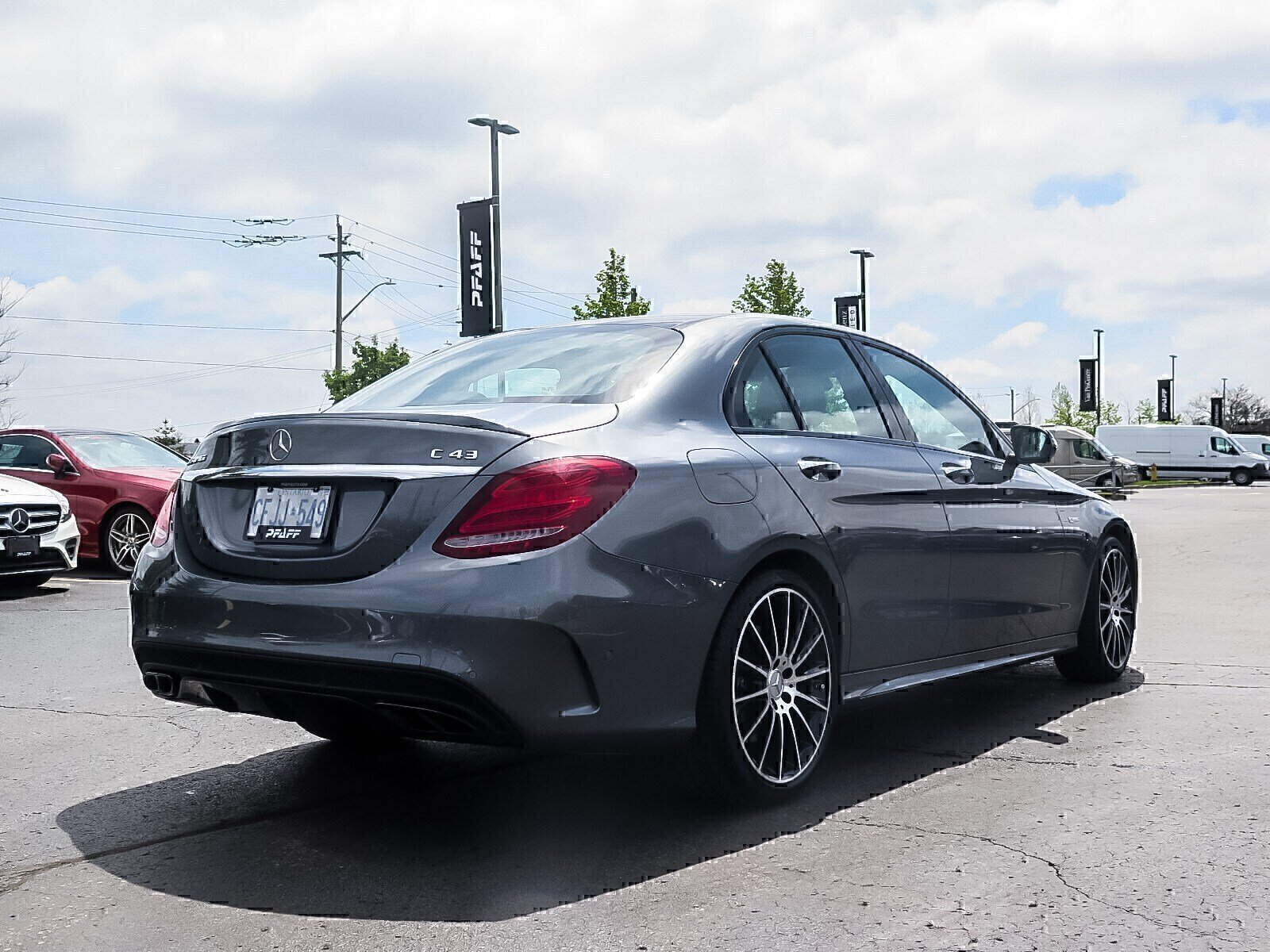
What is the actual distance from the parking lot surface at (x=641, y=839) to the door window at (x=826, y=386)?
46.7 inches

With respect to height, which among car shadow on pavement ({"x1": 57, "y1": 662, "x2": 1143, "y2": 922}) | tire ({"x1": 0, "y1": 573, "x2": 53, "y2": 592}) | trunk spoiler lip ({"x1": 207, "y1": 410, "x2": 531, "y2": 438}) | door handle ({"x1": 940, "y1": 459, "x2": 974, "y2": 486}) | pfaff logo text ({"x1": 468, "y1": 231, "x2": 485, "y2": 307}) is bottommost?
tire ({"x1": 0, "y1": 573, "x2": 53, "y2": 592})

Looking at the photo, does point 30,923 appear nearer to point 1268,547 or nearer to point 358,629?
point 358,629

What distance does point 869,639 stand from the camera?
186 inches

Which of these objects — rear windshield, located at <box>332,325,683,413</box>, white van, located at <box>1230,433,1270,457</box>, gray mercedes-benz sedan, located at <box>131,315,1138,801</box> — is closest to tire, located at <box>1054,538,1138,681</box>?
gray mercedes-benz sedan, located at <box>131,315,1138,801</box>

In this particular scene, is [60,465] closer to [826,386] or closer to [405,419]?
[826,386]

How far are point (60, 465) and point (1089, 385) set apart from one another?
68767 millimetres

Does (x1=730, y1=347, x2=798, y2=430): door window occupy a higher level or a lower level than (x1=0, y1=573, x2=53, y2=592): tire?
higher

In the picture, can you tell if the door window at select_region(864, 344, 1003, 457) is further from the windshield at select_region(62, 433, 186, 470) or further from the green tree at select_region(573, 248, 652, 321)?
the green tree at select_region(573, 248, 652, 321)

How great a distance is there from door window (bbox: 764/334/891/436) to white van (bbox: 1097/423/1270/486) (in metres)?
56.0

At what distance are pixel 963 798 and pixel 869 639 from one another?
0.61 m

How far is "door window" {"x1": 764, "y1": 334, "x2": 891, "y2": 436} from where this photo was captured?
4.79m

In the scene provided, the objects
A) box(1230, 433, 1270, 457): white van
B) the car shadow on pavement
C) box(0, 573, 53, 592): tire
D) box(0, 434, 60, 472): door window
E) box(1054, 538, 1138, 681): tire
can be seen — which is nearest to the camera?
the car shadow on pavement

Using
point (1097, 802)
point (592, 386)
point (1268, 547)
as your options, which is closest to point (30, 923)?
point (592, 386)

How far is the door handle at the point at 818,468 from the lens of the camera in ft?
14.7
